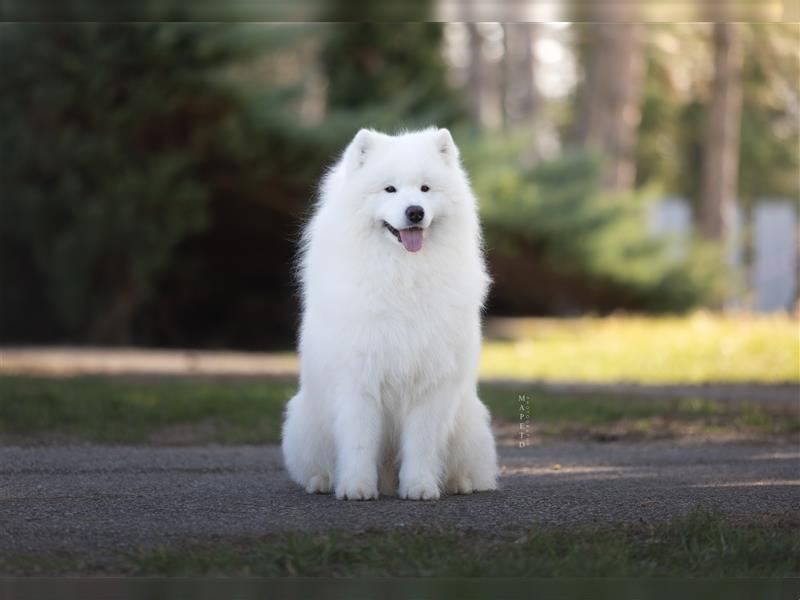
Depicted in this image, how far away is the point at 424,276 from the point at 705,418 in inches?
221

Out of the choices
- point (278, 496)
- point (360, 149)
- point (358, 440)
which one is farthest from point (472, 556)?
point (360, 149)

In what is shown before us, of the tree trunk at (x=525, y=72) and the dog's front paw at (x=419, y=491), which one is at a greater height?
the tree trunk at (x=525, y=72)

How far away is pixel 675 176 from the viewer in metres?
42.0

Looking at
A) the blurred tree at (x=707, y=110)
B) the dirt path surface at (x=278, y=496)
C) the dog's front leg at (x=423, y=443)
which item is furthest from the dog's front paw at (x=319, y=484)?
the blurred tree at (x=707, y=110)

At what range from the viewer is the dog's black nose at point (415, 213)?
688 cm

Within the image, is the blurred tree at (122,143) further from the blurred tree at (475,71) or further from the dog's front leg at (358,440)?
the dog's front leg at (358,440)

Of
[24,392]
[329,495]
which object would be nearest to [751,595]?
[329,495]

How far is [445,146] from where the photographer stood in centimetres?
722

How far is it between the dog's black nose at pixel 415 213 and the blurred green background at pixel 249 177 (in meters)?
8.59

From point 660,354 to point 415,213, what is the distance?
10682mm

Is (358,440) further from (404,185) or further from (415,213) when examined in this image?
(404,185)

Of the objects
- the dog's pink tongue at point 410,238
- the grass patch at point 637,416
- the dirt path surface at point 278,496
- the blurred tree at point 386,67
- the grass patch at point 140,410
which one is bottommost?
the grass patch at point 637,416

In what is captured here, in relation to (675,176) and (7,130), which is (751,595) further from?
(675,176)

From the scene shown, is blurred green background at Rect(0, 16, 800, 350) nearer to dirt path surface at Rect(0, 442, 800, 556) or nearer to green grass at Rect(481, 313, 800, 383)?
green grass at Rect(481, 313, 800, 383)
